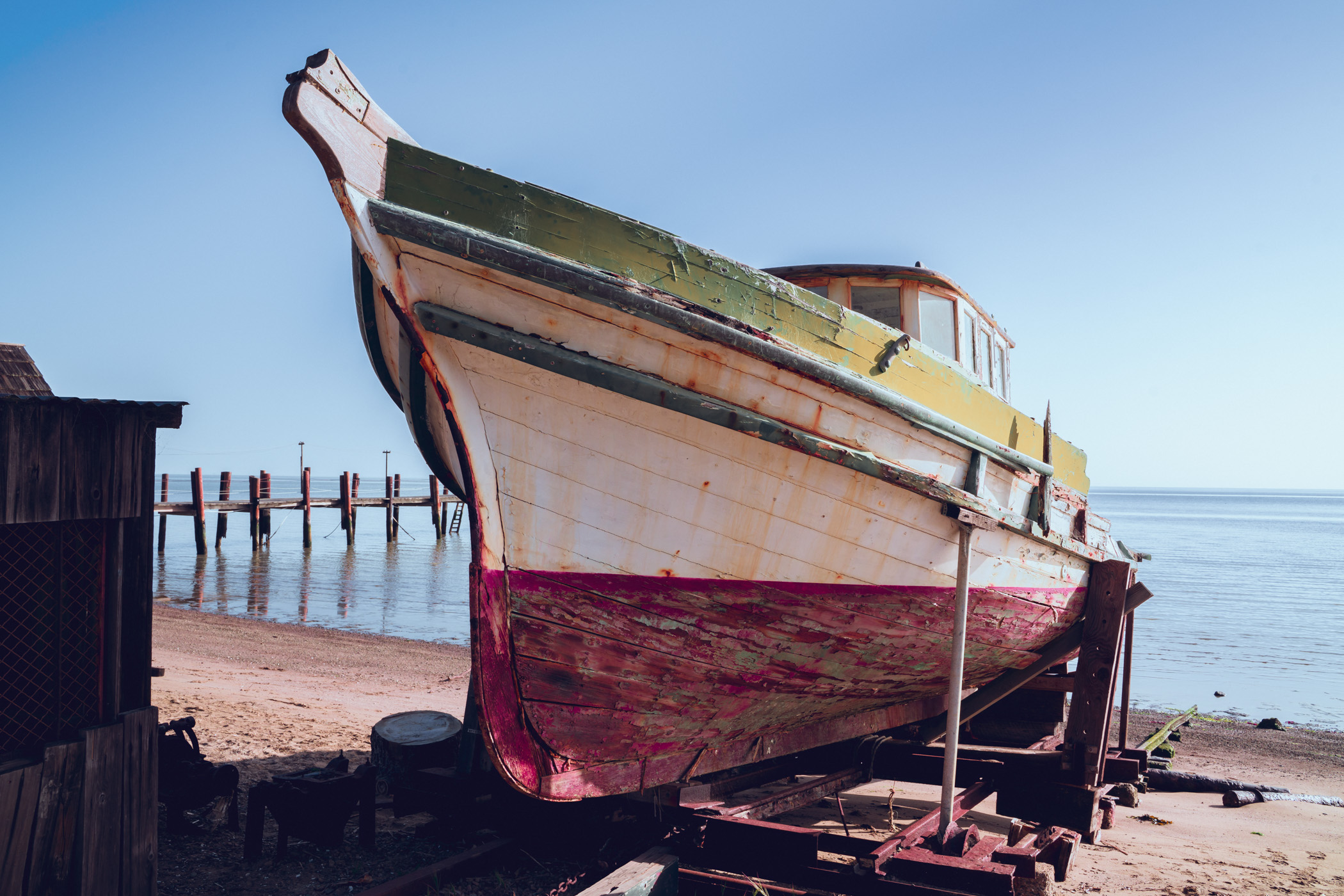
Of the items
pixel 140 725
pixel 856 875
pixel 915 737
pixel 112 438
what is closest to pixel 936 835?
pixel 856 875

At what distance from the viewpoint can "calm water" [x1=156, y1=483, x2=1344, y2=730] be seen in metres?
14.2

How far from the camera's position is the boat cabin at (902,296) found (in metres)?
5.46

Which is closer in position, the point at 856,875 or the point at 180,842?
the point at 856,875

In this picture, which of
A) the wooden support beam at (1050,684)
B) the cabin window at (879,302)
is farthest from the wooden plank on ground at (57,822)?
the wooden support beam at (1050,684)

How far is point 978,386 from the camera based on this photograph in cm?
521

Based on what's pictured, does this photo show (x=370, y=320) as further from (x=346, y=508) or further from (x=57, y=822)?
(x=346, y=508)

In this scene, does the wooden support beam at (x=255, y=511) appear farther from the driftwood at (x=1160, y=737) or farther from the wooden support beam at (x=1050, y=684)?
the wooden support beam at (x=1050, y=684)

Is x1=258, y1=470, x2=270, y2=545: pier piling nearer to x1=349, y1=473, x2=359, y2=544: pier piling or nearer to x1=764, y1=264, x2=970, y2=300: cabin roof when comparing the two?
x1=349, y1=473, x2=359, y2=544: pier piling

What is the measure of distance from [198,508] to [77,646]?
24848 mm

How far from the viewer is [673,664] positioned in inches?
158

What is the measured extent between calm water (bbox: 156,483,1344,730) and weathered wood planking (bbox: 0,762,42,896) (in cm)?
1238

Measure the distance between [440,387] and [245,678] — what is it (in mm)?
8483

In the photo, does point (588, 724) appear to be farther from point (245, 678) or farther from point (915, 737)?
point (245, 678)

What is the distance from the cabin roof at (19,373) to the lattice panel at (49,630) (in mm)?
3436
